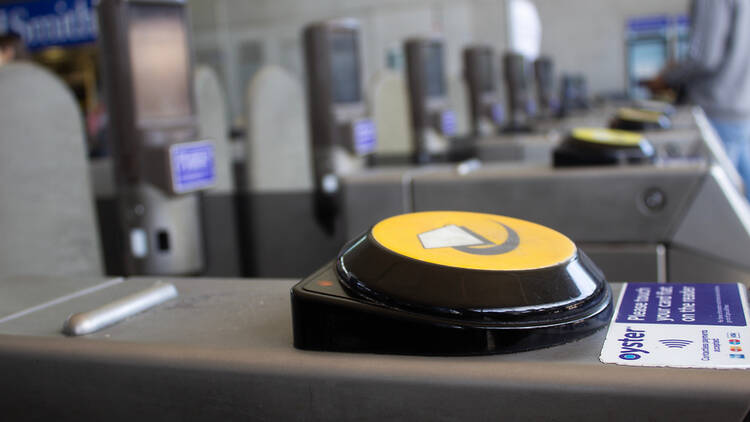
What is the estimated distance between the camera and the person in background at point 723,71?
2.78m

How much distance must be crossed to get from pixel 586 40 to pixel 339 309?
9891mm

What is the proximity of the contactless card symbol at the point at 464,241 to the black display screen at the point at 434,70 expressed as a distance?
8.63ft

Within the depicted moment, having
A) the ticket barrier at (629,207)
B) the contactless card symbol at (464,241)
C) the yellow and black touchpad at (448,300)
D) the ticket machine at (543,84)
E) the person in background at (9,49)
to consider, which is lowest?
the ticket barrier at (629,207)

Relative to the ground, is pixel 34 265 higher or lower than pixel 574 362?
lower

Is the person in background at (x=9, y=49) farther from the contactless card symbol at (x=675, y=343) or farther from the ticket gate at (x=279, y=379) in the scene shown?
the contactless card symbol at (x=675, y=343)

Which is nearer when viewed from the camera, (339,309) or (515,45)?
(339,309)

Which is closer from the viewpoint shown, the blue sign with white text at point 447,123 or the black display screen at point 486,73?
the blue sign with white text at point 447,123

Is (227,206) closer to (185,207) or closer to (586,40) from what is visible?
(185,207)

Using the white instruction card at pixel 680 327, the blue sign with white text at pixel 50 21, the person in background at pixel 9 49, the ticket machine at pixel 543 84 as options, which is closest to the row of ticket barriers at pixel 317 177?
the white instruction card at pixel 680 327

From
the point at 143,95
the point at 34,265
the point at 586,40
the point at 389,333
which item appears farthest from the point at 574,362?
the point at 586,40

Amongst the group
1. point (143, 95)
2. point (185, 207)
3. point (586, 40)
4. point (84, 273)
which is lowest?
point (84, 273)

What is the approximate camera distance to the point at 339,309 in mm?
383

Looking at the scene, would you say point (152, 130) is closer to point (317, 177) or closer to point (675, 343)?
point (317, 177)

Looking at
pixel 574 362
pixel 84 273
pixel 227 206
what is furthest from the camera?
pixel 227 206
